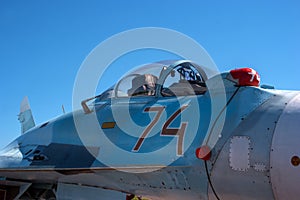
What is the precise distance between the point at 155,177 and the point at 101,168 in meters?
1.04

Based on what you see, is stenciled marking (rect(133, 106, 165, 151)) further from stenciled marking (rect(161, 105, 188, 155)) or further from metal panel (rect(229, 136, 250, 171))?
metal panel (rect(229, 136, 250, 171))

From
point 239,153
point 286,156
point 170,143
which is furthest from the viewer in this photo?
point 170,143

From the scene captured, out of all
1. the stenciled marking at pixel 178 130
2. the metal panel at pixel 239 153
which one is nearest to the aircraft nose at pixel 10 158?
the stenciled marking at pixel 178 130

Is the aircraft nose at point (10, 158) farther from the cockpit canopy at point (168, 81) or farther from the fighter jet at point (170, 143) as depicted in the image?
the cockpit canopy at point (168, 81)

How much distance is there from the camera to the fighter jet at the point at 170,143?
4.57 metres

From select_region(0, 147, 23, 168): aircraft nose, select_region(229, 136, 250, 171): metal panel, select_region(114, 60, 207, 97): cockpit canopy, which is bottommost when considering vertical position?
select_region(0, 147, 23, 168): aircraft nose

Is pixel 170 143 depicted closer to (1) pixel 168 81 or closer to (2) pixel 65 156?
(1) pixel 168 81

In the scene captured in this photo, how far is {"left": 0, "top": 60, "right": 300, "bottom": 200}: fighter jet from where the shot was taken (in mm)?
4574

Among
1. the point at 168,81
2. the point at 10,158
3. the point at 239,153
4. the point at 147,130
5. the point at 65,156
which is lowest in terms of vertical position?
the point at 10,158

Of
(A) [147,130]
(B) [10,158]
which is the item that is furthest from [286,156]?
(B) [10,158]

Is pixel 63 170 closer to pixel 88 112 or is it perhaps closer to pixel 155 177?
pixel 88 112

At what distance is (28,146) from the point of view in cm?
825

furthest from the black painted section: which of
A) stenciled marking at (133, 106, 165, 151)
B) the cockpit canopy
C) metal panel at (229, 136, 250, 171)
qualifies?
metal panel at (229, 136, 250, 171)

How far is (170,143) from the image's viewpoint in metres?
5.54
